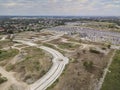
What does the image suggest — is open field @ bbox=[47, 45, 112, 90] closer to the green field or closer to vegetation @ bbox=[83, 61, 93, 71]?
vegetation @ bbox=[83, 61, 93, 71]

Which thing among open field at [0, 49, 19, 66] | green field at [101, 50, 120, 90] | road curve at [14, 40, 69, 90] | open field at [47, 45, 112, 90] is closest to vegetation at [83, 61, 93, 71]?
open field at [47, 45, 112, 90]

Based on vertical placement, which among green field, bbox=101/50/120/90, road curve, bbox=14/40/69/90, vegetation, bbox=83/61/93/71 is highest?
vegetation, bbox=83/61/93/71

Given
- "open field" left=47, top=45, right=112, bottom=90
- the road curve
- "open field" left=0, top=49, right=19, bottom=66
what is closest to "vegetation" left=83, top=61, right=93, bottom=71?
"open field" left=47, top=45, right=112, bottom=90

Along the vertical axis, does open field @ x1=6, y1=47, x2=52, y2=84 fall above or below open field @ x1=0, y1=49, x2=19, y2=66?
above

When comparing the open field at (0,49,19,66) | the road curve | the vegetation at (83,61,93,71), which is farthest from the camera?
the open field at (0,49,19,66)

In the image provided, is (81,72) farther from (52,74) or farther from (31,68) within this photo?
(31,68)

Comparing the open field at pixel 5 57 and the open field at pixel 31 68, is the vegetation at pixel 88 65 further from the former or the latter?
the open field at pixel 5 57

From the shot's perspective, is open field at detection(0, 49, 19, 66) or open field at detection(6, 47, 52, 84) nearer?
open field at detection(6, 47, 52, 84)

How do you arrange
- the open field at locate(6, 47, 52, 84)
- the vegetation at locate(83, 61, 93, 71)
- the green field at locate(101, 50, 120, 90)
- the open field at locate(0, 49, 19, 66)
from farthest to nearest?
1. the open field at locate(0, 49, 19, 66)
2. the vegetation at locate(83, 61, 93, 71)
3. the open field at locate(6, 47, 52, 84)
4. the green field at locate(101, 50, 120, 90)

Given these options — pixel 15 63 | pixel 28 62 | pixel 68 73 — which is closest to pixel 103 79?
pixel 68 73

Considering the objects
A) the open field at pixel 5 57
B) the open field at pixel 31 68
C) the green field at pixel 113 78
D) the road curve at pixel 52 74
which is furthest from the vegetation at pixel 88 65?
the open field at pixel 5 57

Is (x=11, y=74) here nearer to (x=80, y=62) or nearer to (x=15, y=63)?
(x=15, y=63)
